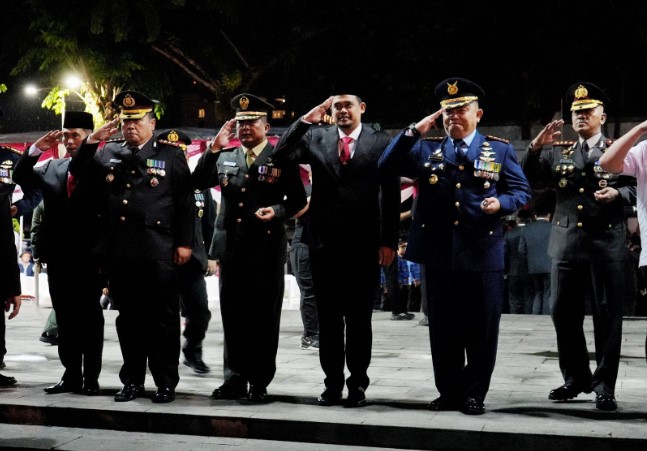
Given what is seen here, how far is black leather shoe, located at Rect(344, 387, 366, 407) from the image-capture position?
6.73 m

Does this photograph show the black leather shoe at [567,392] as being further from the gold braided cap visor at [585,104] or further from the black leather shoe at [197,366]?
the black leather shoe at [197,366]

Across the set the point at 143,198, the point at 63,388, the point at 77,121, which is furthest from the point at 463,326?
the point at 77,121

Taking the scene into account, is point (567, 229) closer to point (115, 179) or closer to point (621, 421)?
point (621, 421)

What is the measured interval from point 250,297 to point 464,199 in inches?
68.5

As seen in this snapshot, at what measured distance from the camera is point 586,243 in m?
6.72

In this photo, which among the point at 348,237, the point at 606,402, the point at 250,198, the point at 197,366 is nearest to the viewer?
the point at 606,402

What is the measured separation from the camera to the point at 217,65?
28.0 metres

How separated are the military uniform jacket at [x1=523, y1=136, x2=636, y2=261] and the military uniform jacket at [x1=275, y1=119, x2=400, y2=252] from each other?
43.3 inches

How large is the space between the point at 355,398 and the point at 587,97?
8.73 feet

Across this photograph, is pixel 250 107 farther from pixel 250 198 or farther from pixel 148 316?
pixel 148 316

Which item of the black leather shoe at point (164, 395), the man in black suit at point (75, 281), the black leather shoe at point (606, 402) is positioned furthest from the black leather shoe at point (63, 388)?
the black leather shoe at point (606, 402)

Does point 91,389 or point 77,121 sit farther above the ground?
point 77,121

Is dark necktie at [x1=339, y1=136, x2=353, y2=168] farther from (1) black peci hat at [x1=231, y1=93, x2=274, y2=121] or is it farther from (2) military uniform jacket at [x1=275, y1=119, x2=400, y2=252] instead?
(1) black peci hat at [x1=231, y1=93, x2=274, y2=121]

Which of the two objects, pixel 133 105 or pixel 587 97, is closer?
pixel 587 97
